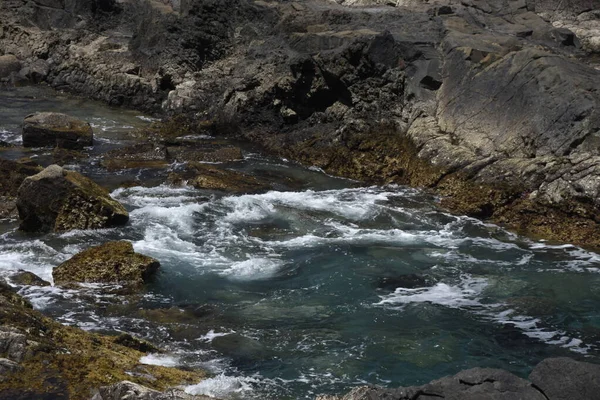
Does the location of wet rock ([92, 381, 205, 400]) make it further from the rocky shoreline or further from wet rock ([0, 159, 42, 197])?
wet rock ([0, 159, 42, 197])

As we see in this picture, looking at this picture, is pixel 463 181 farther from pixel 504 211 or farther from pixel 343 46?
pixel 343 46

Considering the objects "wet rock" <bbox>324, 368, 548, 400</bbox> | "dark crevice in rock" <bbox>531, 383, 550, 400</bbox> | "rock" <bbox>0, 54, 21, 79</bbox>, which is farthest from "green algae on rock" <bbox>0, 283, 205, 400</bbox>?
"rock" <bbox>0, 54, 21, 79</bbox>

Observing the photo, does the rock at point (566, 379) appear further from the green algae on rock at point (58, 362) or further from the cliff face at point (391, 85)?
the cliff face at point (391, 85)

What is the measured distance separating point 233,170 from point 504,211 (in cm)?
871

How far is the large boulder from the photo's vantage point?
16.5m

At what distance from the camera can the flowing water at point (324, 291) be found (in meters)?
10.8

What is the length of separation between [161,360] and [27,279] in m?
4.47

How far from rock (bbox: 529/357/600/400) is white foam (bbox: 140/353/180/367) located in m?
5.33

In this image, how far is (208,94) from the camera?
31.5 m

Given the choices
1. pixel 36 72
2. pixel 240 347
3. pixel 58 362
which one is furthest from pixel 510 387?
pixel 36 72

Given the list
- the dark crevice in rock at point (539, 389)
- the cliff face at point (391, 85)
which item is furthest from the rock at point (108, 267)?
the cliff face at point (391, 85)

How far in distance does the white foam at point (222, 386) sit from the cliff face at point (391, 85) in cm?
1050

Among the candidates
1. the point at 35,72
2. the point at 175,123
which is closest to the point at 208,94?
the point at 175,123

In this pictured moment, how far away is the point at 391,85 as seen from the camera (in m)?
25.7
